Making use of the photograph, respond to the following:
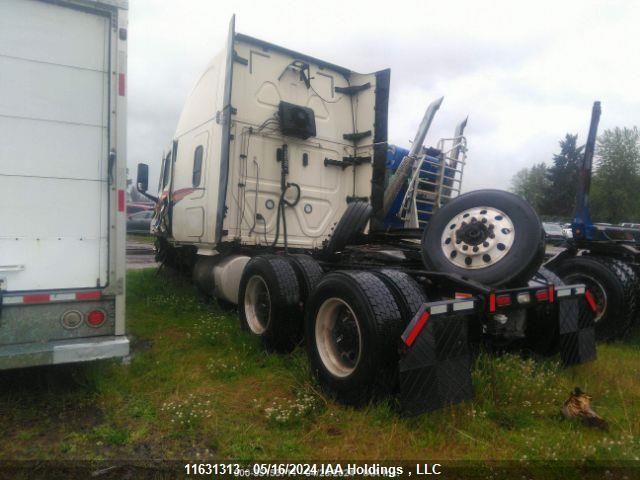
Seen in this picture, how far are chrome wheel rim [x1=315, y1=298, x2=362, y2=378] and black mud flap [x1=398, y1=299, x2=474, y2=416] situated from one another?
508 mm

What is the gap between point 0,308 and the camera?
326 centimetres

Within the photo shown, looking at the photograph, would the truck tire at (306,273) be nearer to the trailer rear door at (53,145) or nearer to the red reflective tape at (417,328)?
the red reflective tape at (417,328)

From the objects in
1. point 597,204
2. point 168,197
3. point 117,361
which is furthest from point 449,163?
point 597,204

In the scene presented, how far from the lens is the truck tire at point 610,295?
5438 mm

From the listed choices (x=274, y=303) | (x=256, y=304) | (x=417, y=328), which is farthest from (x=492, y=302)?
(x=256, y=304)

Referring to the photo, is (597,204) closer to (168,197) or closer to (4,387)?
(168,197)

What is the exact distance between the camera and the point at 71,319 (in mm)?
3480

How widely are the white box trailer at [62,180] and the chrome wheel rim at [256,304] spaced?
1675mm

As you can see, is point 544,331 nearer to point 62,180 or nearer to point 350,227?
point 350,227

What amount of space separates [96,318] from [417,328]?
2276 mm

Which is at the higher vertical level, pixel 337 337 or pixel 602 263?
pixel 602 263

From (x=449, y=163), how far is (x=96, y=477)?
24.5 feet

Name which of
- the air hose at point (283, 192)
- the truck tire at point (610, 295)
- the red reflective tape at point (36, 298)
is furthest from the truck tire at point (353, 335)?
the truck tire at point (610, 295)

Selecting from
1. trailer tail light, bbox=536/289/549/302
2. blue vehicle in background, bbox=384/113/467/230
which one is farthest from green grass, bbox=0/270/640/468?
blue vehicle in background, bbox=384/113/467/230
